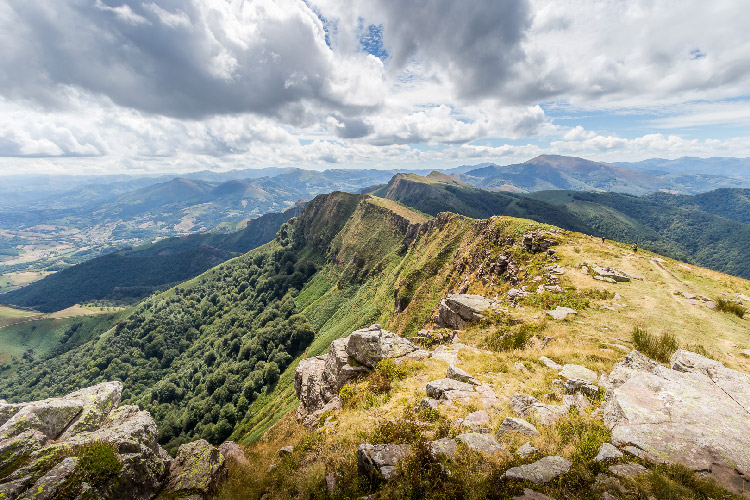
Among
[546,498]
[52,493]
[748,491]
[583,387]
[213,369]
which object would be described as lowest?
[213,369]

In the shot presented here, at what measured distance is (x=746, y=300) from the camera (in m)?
29.2

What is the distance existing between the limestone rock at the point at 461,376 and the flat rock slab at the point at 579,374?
16.8 feet

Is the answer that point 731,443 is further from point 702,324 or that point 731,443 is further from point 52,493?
point 52,493

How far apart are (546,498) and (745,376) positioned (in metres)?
14.5

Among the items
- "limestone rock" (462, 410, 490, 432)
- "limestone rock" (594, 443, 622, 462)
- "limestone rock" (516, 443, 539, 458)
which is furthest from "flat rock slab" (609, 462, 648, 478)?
"limestone rock" (462, 410, 490, 432)

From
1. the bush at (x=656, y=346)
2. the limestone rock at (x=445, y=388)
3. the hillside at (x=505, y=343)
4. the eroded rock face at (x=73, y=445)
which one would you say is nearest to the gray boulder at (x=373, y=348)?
the hillside at (x=505, y=343)

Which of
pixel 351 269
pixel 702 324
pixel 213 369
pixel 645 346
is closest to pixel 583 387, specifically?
pixel 645 346

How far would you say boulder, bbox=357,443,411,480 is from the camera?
10453 millimetres

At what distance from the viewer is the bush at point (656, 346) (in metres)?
18.4

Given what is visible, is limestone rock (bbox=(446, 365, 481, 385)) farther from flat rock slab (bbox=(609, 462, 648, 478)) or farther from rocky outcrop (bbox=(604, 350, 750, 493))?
flat rock slab (bbox=(609, 462, 648, 478))

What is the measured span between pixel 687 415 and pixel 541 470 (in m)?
6.98

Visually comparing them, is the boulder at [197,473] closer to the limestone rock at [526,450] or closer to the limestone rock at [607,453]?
the limestone rock at [526,450]

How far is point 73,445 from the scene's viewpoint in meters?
13.9

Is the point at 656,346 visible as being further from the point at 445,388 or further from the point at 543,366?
the point at 445,388
